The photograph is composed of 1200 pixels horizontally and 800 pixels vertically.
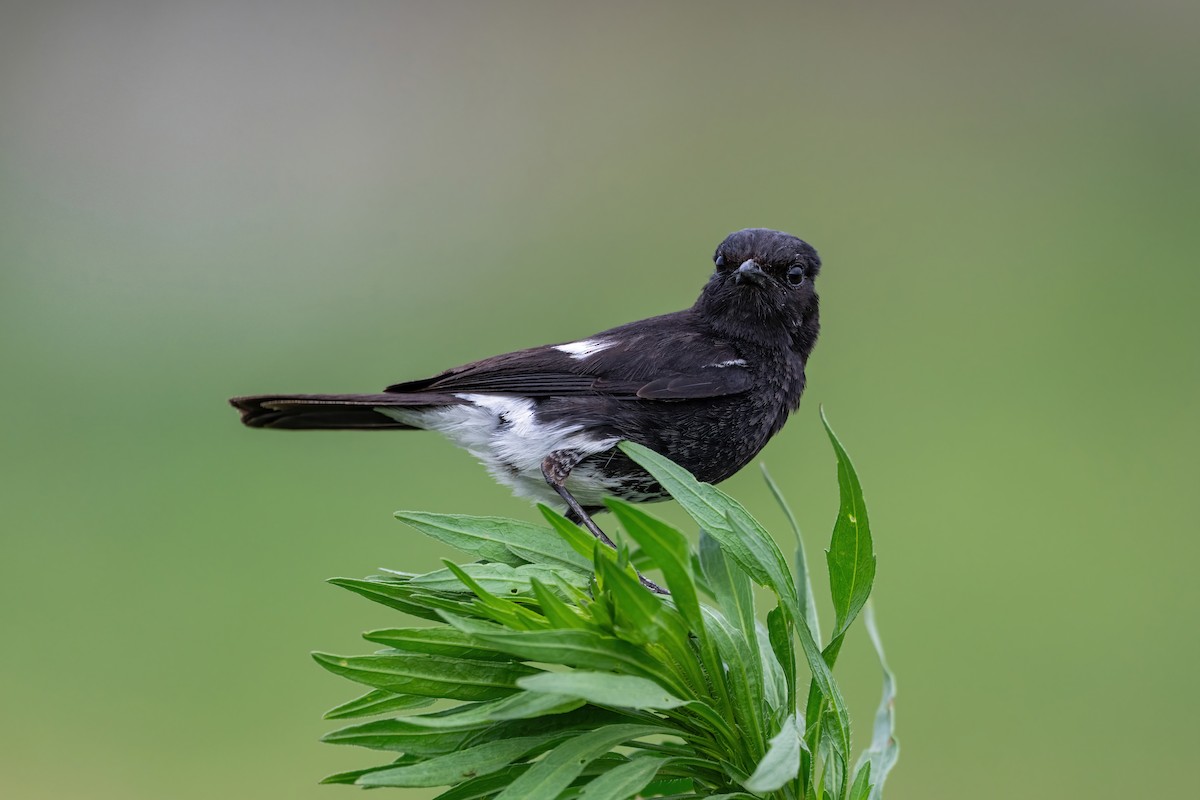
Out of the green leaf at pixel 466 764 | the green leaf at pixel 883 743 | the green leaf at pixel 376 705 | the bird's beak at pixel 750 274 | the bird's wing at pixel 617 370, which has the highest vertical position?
the bird's beak at pixel 750 274

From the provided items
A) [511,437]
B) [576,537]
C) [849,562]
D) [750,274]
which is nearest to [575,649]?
[576,537]

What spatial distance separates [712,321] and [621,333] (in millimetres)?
238

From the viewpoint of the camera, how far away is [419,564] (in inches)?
236

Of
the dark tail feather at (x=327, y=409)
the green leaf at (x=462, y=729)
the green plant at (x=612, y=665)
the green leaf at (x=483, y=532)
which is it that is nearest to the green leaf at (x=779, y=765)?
the green plant at (x=612, y=665)

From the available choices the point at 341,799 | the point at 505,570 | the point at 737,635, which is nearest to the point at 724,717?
the point at 737,635

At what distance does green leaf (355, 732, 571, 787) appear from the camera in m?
1.28

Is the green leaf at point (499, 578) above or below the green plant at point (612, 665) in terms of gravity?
above

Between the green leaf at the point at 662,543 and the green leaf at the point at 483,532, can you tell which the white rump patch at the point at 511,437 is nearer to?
the green leaf at the point at 483,532

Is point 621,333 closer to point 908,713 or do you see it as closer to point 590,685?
point 590,685

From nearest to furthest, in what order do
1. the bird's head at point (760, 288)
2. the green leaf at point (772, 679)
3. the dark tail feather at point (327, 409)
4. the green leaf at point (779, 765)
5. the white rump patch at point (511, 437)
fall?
the green leaf at point (779, 765) < the green leaf at point (772, 679) < the dark tail feather at point (327, 409) < the white rump patch at point (511, 437) < the bird's head at point (760, 288)

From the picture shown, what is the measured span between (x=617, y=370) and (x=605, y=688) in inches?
62.3

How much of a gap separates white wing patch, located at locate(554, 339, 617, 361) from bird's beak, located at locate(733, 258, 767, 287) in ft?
1.14

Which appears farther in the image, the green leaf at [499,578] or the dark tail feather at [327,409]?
the dark tail feather at [327,409]

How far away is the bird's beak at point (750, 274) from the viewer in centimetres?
279
